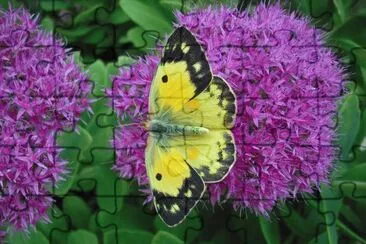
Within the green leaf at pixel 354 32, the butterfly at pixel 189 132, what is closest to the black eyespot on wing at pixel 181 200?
the butterfly at pixel 189 132

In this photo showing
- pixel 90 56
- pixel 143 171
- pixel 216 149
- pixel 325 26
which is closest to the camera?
pixel 216 149

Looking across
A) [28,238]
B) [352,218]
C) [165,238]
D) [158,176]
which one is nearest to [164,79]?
[158,176]

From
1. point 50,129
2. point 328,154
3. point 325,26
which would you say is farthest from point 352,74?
point 50,129

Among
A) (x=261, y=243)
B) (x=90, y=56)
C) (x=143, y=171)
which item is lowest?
(x=261, y=243)

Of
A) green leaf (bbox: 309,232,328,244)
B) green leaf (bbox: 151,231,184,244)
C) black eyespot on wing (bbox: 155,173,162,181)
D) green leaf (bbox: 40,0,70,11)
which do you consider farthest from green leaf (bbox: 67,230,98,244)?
green leaf (bbox: 40,0,70,11)

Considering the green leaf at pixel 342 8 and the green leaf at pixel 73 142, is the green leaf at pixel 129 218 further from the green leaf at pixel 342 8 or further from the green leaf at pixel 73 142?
the green leaf at pixel 342 8

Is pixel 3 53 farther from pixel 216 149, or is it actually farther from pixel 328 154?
pixel 328 154

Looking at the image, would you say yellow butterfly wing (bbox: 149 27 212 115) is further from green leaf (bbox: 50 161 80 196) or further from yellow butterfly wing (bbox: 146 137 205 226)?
green leaf (bbox: 50 161 80 196)
